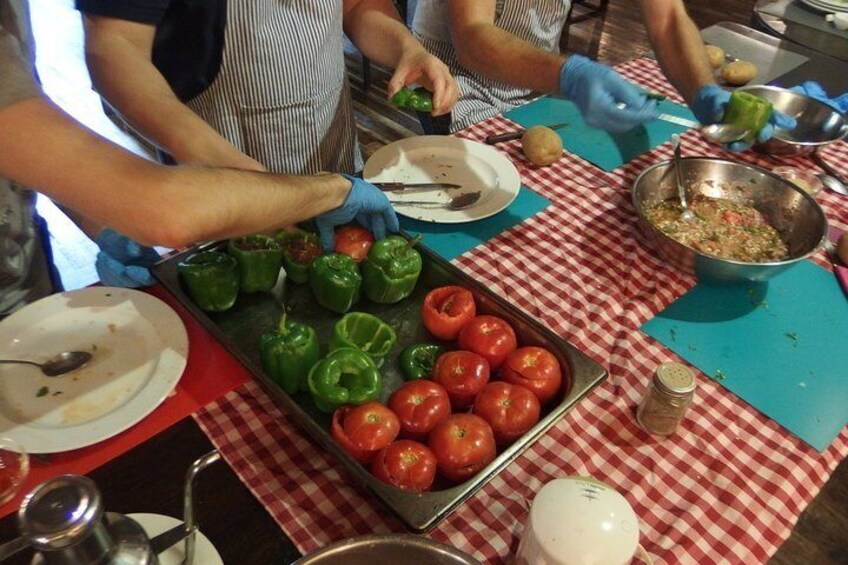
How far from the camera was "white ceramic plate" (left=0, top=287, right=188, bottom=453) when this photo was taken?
0.97 m

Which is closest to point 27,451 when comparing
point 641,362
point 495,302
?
point 495,302

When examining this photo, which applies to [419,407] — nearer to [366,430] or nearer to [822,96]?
[366,430]

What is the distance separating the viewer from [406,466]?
0.90 metres

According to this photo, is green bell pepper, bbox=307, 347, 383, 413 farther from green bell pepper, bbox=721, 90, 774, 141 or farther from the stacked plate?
the stacked plate

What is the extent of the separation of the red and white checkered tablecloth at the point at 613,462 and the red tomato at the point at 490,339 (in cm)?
16

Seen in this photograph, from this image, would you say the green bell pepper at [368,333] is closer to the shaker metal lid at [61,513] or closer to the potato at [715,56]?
the shaker metal lid at [61,513]

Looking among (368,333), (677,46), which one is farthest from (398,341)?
(677,46)

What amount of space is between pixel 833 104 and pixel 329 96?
1538 mm

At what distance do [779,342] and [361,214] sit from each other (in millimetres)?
912

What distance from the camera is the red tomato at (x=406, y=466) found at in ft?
2.94

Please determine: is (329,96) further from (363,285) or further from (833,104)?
(833,104)

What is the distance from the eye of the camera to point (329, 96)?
5.93 feet

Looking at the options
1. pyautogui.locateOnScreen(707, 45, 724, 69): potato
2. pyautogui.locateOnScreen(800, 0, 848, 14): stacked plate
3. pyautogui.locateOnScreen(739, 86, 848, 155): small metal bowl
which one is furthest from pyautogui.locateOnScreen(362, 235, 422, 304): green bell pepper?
pyautogui.locateOnScreen(800, 0, 848, 14): stacked plate

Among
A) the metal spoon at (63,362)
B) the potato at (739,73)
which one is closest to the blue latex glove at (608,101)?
the potato at (739,73)
